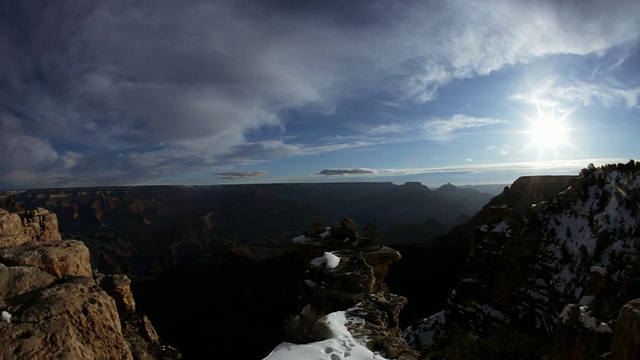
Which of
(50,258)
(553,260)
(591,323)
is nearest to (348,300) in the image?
(591,323)

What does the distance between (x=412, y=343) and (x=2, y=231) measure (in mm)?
32805

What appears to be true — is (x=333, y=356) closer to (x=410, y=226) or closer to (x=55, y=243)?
(x=55, y=243)

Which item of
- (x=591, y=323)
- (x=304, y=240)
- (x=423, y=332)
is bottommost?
(x=423, y=332)

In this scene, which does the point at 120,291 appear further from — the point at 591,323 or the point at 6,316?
the point at 591,323

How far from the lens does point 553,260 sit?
26.2m

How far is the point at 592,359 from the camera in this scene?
6875mm

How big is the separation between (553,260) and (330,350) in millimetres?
26382

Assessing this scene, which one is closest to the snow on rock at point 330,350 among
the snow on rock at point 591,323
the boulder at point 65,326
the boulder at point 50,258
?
the boulder at point 65,326

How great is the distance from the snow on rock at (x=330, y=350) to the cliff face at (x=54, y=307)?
355 cm

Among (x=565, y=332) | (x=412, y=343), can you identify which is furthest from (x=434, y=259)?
(x=565, y=332)

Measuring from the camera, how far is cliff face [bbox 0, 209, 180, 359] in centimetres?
430

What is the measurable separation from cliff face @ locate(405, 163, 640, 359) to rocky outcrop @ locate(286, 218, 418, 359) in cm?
772

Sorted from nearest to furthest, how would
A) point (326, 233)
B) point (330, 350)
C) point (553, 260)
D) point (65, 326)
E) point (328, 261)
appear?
1. point (65, 326)
2. point (330, 350)
3. point (328, 261)
4. point (553, 260)
5. point (326, 233)

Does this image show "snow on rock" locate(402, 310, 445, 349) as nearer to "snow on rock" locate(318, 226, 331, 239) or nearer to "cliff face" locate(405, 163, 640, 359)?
"cliff face" locate(405, 163, 640, 359)
